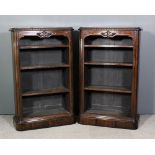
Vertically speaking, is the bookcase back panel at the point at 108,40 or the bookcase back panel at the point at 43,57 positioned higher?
the bookcase back panel at the point at 108,40

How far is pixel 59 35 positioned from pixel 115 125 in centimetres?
89

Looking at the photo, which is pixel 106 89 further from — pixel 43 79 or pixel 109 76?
pixel 43 79

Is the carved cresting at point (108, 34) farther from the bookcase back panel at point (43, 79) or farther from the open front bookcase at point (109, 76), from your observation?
the bookcase back panel at point (43, 79)

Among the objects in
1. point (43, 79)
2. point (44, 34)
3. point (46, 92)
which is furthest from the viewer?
point (43, 79)

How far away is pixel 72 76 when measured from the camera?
265 cm

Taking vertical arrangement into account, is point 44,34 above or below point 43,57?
above

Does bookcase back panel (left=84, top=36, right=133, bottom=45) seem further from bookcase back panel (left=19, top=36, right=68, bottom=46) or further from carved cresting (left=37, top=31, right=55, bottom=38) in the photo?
carved cresting (left=37, top=31, right=55, bottom=38)

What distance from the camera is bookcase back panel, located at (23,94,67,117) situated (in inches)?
107

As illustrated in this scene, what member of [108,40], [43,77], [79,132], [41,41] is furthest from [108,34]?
[79,132]

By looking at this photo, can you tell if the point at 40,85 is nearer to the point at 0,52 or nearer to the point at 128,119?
the point at 0,52

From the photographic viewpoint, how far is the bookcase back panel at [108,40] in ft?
8.65

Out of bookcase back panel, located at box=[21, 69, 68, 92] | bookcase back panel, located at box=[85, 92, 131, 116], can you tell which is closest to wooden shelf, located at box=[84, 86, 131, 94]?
bookcase back panel, located at box=[85, 92, 131, 116]

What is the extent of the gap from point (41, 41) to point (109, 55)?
61cm

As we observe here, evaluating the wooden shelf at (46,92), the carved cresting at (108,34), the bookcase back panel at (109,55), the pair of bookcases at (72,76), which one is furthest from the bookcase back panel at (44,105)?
the carved cresting at (108,34)
